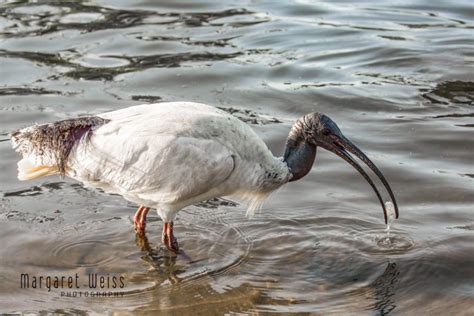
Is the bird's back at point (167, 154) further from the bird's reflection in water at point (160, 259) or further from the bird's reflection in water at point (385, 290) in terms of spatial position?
the bird's reflection in water at point (385, 290)

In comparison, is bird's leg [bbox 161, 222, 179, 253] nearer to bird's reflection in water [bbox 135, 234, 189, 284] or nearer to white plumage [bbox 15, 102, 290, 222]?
bird's reflection in water [bbox 135, 234, 189, 284]

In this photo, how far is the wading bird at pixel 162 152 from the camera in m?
7.86

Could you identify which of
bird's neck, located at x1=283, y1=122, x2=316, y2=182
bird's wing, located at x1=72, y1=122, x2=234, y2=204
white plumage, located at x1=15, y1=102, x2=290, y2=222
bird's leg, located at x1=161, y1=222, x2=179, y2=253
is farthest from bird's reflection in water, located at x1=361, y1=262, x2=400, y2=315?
bird's leg, located at x1=161, y1=222, x2=179, y2=253

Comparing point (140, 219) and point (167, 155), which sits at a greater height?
point (167, 155)

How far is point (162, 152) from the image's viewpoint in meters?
7.84

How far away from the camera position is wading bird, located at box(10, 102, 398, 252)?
7.86 meters

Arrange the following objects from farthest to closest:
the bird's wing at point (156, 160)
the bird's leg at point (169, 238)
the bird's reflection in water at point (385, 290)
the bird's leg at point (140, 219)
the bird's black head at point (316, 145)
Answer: the bird's leg at point (140, 219), the bird's leg at point (169, 238), the bird's black head at point (316, 145), the bird's wing at point (156, 160), the bird's reflection in water at point (385, 290)

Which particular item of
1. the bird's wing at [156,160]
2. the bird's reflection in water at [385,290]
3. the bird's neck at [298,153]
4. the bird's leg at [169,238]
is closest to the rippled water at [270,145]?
the bird's reflection in water at [385,290]

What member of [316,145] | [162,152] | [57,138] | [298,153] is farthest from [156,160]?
[316,145]

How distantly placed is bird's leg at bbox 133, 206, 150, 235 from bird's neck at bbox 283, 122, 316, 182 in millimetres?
1350

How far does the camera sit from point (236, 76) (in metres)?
13.2

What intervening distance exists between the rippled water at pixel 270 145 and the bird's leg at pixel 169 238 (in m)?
0.12

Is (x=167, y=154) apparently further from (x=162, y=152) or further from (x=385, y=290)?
(x=385, y=290)

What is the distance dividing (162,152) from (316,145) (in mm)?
1404
